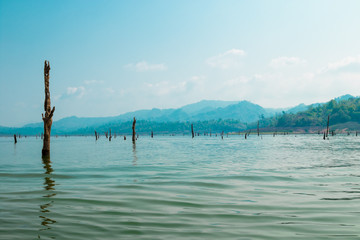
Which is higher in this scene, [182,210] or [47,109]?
[47,109]

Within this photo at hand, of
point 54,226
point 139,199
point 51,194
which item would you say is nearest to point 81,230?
point 54,226

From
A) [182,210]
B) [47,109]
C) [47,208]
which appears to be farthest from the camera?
[47,109]

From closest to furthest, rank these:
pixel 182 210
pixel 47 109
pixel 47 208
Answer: pixel 182 210 → pixel 47 208 → pixel 47 109

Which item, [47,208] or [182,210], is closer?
[182,210]

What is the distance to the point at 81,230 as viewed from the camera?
6602mm

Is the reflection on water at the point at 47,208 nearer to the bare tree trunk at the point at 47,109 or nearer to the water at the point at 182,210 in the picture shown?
the water at the point at 182,210

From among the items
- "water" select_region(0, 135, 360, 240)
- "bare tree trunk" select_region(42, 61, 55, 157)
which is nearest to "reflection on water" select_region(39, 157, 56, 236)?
"water" select_region(0, 135, 360, 240)

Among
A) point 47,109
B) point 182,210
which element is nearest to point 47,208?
point 182,210

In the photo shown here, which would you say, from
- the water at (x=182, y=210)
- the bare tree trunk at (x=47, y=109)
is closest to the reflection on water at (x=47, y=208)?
the water at (x=182, y=210)

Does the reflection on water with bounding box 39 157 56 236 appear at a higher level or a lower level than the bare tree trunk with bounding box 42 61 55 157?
lower

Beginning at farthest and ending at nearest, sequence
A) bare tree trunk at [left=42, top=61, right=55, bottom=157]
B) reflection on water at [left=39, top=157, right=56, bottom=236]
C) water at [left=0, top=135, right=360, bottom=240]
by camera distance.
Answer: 1. bare tree trunk at [left=42, top=61, right=55, bottom=157]
2. reflection on water at [left=39, top=157, right=56, bottom=236]
3. water at [left=0, top=135, right=360, bottom=240]

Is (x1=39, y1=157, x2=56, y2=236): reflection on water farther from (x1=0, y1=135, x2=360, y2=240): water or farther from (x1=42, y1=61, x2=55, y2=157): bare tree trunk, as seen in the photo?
(x1=42, y1=61, x2=55, y2=157): bare tree trunk

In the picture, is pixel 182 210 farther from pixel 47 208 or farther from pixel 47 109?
pixel 47 109

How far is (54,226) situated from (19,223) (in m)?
0.87
